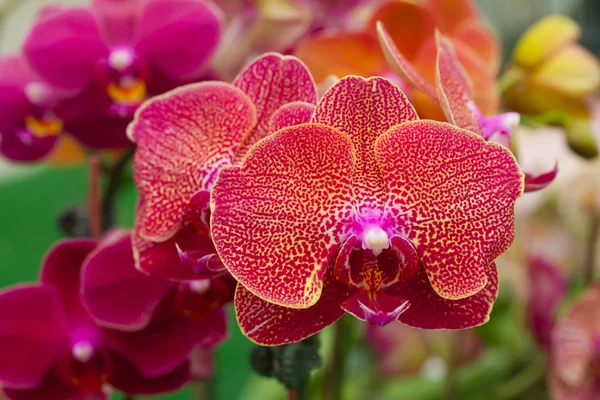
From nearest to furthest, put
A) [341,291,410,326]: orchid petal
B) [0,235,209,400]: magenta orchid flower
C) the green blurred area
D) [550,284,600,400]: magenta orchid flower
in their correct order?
[341,291,410,326]: orchid petal < [0,235,209,400]: magenta orchid flower < [550,284,600,400]: magenta orchid flower < the green blurred area

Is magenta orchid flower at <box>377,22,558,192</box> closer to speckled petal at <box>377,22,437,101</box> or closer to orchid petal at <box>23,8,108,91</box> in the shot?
speckled petal at <box>377,22,437,101</box>

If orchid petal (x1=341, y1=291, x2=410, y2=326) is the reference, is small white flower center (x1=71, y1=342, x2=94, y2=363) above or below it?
below

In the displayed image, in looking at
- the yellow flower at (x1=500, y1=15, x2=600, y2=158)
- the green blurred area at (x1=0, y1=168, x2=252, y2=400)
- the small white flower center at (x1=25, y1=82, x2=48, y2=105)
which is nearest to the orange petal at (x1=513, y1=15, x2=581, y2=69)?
the yellow flower at (x1=500, y1=15, x2=600, y2=158)

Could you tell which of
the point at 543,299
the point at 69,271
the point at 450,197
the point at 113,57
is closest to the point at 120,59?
the point at 113,57

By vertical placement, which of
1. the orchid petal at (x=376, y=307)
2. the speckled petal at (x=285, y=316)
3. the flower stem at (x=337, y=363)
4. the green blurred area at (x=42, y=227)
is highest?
the orchid petal at (x=376, y=307)

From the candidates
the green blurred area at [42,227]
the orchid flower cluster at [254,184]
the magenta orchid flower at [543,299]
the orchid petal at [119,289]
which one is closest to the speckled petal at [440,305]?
the orchid flower cluster at [254,184]

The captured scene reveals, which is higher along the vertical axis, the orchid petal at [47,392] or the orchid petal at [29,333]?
the orchid petal at [29,333]

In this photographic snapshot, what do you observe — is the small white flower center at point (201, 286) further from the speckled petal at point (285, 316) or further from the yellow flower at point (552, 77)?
the yellow flower at point (552, 77)
